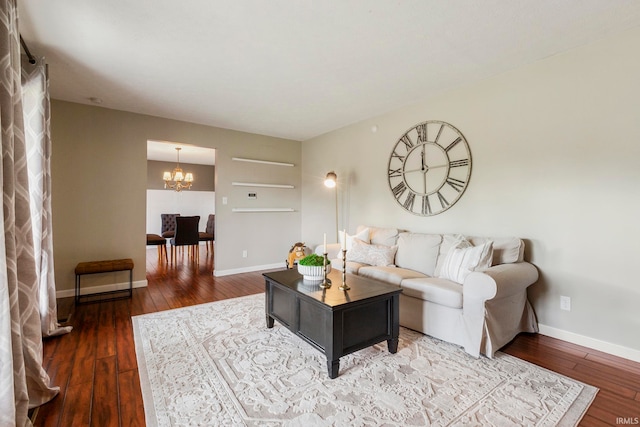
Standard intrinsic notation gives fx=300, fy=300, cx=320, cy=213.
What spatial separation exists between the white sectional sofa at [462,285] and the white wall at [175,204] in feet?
21.2

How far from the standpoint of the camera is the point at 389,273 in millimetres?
2979

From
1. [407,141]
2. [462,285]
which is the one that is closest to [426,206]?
[407,141]

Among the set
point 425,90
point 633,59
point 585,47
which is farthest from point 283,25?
point 633,59

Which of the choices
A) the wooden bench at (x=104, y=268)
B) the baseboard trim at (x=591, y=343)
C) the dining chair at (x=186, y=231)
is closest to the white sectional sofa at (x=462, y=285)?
the baseboard trim at (x=591, y=343)

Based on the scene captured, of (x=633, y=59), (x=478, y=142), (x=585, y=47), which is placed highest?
(x=585, y=47)

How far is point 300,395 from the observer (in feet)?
5.98

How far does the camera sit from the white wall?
26.2 ft

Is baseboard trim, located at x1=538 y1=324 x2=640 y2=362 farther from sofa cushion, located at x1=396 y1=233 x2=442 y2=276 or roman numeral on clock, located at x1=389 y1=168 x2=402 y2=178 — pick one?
roman numeral on clock, located at x1=389 y1=168 x2=402 y2=178

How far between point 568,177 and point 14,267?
378 cm

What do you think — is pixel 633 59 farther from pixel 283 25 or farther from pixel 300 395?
pixel 300 395

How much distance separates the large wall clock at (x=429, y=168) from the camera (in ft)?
10.8

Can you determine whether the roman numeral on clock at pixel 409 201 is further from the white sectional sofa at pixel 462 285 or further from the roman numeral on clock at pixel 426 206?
the white sectional sofa at pixel 462 285

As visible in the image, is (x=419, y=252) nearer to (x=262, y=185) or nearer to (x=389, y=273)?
(x=389, y=273)

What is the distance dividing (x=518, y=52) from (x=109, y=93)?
4209mm
